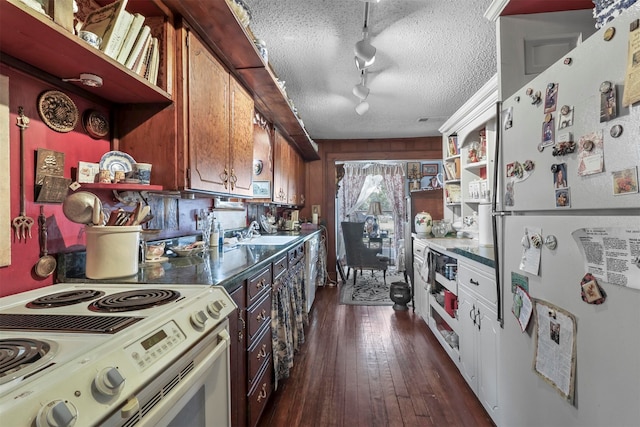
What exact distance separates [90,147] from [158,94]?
1.23ft

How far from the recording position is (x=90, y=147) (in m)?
1.33

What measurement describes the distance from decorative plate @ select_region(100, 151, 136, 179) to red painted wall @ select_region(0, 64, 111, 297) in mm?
90

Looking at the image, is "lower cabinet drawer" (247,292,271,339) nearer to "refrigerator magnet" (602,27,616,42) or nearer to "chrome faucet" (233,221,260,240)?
"chrome faucet" (233,221,260,240)

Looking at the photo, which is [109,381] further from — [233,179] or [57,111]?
[233,179]

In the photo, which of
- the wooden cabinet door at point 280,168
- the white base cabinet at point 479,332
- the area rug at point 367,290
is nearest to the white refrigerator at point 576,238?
the white base cabinet at point 479,332

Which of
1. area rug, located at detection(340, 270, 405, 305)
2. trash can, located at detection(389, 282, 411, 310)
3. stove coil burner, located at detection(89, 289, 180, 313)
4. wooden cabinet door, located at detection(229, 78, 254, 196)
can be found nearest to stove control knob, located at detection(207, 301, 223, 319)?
stove coil burner, located at detection(89, 289, 180, 313)

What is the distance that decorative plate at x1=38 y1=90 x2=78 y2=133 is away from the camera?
1128mm

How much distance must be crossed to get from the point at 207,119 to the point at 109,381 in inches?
53.4

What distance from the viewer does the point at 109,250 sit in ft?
3.86

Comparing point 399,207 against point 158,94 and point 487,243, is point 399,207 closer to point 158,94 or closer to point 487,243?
point 487,243

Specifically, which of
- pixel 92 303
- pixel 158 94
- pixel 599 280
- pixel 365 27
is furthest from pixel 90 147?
pixel 599 280

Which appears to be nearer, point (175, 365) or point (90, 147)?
point (175, 365)

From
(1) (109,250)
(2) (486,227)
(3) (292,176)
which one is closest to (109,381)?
(1) (109,250)

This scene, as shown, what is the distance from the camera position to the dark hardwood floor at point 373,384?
173cm
